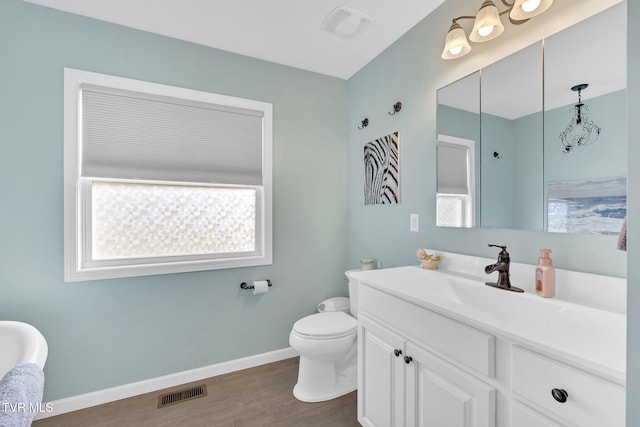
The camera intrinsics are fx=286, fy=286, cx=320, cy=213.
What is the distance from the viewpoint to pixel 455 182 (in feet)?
5.41

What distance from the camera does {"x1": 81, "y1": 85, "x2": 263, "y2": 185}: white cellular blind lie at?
1.86m

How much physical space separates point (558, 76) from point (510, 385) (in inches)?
47.6

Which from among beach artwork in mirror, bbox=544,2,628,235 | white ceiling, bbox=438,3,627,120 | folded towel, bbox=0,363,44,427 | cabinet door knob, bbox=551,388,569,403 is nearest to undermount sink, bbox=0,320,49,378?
folded towel, bbox=0,363,44,427

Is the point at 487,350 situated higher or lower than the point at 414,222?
lower

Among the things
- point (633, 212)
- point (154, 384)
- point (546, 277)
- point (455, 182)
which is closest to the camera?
point (633, 212)

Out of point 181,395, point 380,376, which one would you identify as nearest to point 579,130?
point 380,376

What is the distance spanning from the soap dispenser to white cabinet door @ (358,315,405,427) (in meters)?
0.60

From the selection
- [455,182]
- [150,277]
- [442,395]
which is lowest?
[442,395]

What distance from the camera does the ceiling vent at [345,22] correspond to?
1.78m

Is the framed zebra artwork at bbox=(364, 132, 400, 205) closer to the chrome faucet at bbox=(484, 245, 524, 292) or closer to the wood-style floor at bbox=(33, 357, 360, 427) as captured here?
the chrome faucet at bbox=(484, 245, 524, 292)

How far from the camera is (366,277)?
1.48 metres

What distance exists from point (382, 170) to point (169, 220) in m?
1.64

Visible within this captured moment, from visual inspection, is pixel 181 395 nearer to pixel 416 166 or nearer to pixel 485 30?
pixel 416 166

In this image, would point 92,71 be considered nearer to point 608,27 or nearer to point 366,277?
point 366,277
